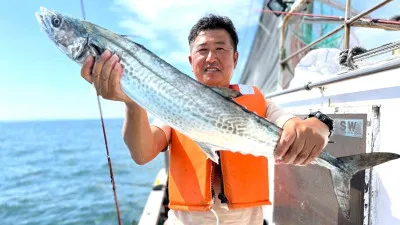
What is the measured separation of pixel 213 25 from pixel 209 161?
96 cm

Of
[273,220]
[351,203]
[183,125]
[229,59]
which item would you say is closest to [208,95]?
[183,125]

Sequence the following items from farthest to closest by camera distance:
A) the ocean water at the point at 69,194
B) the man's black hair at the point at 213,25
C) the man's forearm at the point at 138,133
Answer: the ocean water at the point at 69,194 → the man's black hair at the point at 213,25 → the man's forearm at the point at 138,133

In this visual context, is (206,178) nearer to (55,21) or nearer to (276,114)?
(276,114)

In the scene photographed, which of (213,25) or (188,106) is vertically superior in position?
(213,25)

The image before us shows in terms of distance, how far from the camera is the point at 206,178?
2184 mm

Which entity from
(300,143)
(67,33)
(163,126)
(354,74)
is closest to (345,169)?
(300,143)

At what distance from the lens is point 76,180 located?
18125mm

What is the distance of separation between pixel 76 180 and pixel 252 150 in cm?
1830

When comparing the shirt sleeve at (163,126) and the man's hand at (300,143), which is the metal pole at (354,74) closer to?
the man's hand at (300,143)

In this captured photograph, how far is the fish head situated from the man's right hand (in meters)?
0.07

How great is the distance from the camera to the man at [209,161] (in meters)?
2.08

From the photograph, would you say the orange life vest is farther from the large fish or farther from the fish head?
the fish head

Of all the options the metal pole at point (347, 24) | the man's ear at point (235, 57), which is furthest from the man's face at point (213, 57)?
the metal pole at point (347, 24)

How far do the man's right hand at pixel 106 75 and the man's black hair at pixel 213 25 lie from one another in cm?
81
